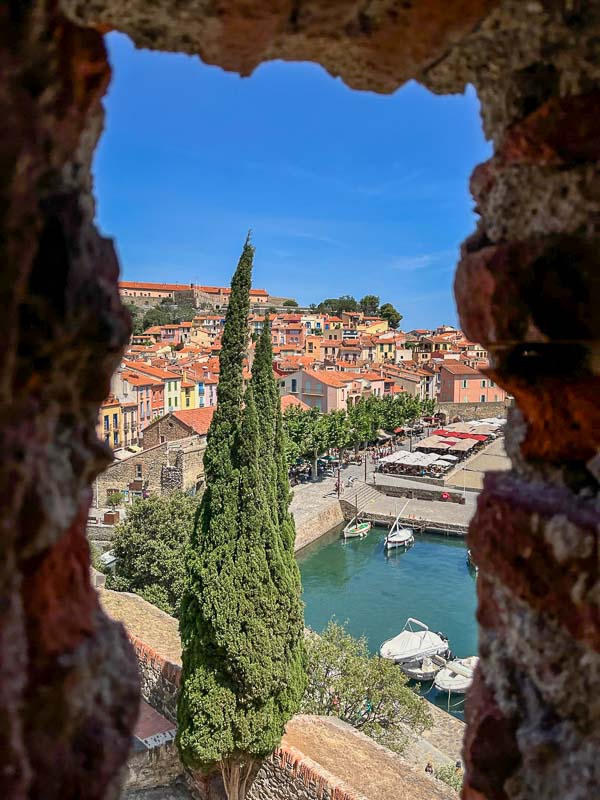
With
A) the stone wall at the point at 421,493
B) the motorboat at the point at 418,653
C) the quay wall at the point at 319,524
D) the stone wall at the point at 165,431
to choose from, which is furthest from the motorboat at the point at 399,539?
the stone wall at the point at 165,431

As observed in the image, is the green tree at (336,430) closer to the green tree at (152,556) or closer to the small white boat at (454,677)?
the green tree at (152,556)

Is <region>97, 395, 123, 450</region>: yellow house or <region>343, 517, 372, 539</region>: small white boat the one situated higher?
<region>97, 395, 123, 450</region>: yellow house

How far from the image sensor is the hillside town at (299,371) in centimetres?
3109

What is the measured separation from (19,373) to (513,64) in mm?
1321

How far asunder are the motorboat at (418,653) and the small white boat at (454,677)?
313 mm

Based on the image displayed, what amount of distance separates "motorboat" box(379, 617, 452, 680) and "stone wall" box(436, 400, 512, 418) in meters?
31.4

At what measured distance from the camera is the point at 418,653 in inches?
562

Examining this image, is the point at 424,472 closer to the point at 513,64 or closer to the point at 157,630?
the point at 157,630

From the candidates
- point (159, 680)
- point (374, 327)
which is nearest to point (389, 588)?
point (159, 680)

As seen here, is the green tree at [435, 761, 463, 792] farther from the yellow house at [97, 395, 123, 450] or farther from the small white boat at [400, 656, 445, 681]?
the yellow house at [97, 395, 123, 450]

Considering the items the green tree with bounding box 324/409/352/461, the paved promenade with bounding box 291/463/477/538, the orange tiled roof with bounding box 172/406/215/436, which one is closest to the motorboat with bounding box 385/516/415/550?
the paved promenade with bounding box 291/463/477/538

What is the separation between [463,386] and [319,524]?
24.9 meters

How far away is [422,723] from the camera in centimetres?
1051

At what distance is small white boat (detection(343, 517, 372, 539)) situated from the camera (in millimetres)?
23719
